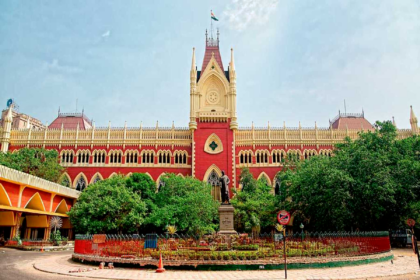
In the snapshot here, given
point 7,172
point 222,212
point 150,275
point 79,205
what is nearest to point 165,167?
point 79,205

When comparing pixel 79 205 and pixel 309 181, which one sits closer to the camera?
pixel 309 181

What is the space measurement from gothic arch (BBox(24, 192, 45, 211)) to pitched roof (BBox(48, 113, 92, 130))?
1753 centimetres

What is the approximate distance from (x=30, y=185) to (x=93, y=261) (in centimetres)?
1826

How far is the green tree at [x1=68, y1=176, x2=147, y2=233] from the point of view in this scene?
3453cm

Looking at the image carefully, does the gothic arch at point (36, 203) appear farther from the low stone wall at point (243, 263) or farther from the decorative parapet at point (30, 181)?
the low stone wall at point (243, 263)

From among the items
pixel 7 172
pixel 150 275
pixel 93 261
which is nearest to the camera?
pixel 150 275

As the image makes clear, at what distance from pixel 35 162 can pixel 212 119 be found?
2217 centimetres

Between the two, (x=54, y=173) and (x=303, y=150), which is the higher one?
(x=303, y=150)

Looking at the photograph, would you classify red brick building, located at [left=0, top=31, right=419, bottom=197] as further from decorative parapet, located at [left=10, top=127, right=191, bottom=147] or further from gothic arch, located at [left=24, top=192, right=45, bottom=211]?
gothic arch, located at [left=24, top=192, right=45, bottom=211]

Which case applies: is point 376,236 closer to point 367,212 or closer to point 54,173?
point 367,212

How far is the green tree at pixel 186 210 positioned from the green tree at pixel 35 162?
14732 mm

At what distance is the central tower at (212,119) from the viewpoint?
145 ft

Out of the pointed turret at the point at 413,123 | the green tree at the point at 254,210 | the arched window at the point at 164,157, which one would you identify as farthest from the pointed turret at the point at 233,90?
the pointed turret at the point at 413,123

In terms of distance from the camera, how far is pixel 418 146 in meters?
30.7
